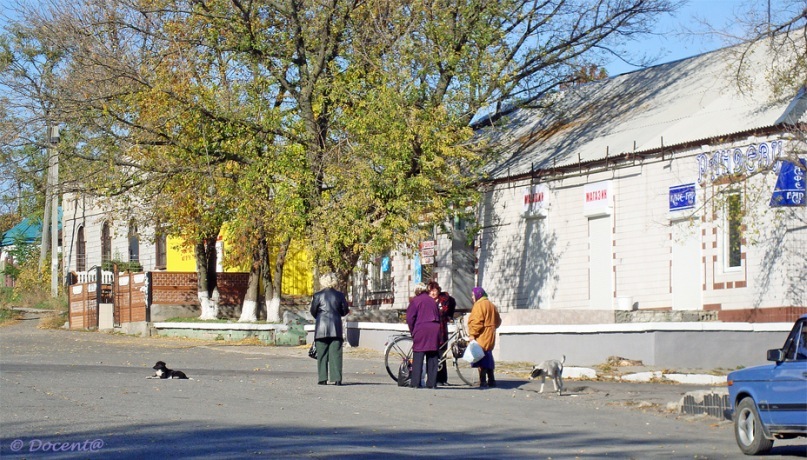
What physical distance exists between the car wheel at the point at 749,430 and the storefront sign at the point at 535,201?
1878cm

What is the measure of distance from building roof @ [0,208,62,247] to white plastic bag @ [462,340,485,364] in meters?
55.5

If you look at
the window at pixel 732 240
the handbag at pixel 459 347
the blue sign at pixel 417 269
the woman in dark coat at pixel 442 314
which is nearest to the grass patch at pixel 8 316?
the blue sign at pixel 417 269

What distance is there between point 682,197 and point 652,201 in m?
1.11

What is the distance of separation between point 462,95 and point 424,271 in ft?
27.7

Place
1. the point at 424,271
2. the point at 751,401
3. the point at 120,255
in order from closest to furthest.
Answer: the point at 751,401
the point at 424,271
the point at 120,255

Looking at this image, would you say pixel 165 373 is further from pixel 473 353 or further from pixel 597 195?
pixel 597 195

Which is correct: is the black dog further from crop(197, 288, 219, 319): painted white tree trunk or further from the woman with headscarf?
crop(197, 288, 219, 319): painted white tree trunk

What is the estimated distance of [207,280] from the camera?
3684 cm

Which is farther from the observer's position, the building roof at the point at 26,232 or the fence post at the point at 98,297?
the building roof at the point at 26,232

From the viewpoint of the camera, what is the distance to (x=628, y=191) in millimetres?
27219

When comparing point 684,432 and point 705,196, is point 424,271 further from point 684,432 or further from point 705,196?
point 684,432

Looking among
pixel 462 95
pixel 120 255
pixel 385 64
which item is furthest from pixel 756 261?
pixel 120 255

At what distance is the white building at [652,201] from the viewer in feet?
76.2

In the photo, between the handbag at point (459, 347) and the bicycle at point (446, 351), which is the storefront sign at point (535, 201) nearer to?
the bicycle at point (446, 351)
